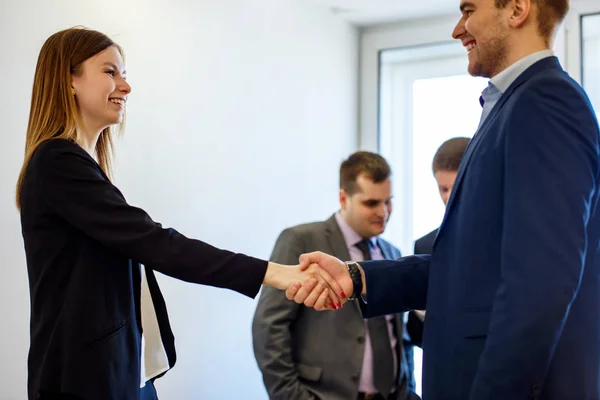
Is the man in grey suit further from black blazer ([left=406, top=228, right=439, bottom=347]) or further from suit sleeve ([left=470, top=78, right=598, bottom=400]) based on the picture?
suit sleeve ([left=470, top=78, right=598, bottom=400])

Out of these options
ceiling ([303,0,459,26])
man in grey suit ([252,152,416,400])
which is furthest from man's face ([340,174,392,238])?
ceiling ([303,0,459,26])

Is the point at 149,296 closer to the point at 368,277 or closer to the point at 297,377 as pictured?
the point at 368,277

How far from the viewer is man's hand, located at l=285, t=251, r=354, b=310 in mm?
1869

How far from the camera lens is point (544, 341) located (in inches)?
44.8

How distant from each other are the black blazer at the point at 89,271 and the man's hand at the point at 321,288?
32cm

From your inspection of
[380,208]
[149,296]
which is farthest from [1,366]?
[380,208]

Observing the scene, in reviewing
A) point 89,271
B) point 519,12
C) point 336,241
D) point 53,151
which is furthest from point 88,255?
point 336,241

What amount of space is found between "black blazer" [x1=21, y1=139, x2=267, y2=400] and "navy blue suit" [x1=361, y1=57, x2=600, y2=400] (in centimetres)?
48

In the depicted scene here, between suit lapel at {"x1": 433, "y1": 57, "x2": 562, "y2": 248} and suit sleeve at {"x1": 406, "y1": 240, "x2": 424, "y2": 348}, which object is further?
suit sleeve at {"x1": 406, "y1": 240, "x2": 424, "y2": 348}

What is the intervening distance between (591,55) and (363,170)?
1708 millimetres

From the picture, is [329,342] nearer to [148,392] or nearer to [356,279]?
[356,279]

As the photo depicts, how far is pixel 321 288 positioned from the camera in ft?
6.27

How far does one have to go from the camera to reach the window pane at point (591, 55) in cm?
352

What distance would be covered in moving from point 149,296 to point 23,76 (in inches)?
35.3
